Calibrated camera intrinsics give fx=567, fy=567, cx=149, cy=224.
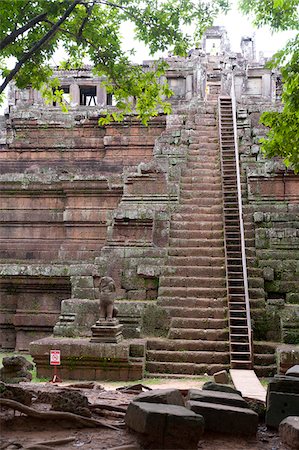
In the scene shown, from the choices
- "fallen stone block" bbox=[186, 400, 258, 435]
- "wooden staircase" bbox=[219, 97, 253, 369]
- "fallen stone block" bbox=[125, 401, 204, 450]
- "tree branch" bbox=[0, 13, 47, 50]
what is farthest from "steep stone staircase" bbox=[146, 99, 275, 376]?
"tree branch" bbox=[0, 13, 47, 50]

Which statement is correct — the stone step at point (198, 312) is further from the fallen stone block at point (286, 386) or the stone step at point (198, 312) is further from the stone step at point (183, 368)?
the fallen stone block at point (286, 386)

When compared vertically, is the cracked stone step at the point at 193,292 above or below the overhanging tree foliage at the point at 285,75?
below

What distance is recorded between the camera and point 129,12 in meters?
9.18

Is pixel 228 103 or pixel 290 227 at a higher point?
pixel 228 103

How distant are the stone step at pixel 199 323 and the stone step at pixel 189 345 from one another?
394 mm

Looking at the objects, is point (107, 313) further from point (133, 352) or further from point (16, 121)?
point (16, 121)

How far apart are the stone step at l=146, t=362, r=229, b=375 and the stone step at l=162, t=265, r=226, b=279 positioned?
2.39 meters

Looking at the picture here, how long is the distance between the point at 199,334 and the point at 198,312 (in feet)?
1.86

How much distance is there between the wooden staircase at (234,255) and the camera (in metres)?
10.7

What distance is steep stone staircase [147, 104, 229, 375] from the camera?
10.8 m

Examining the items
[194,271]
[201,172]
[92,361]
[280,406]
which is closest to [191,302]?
[194,271]

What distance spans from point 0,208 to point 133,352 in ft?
28.3

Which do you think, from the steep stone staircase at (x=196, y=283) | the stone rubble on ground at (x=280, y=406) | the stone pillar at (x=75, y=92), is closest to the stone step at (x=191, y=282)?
the steep stone staircase at (x=196, y=283)

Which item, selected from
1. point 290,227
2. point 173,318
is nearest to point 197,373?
point 173,318
